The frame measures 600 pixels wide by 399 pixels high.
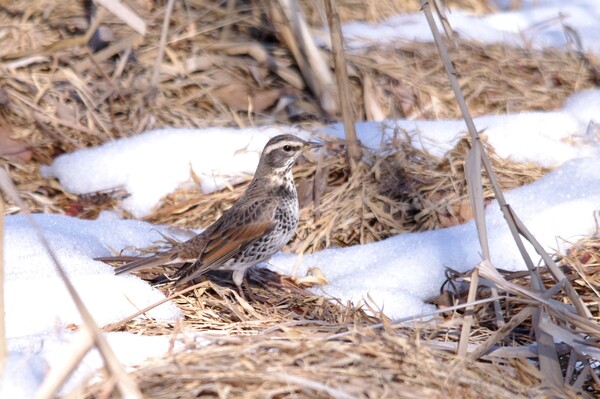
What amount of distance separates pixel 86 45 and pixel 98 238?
2.88 m

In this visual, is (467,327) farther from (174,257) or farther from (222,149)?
(222,149)

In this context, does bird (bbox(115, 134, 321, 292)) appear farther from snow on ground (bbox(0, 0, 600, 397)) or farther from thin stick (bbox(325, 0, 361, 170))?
thin stick (bbox(325, 0, 361, 170))

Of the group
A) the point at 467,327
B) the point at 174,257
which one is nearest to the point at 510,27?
the point at 174,257

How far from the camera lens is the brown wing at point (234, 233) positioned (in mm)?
5305

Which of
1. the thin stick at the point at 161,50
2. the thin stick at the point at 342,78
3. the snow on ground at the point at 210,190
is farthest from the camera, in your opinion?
the thin stick at the point at 161,50

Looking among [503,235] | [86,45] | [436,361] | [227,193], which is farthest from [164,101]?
[436,361]

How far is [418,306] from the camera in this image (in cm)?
511

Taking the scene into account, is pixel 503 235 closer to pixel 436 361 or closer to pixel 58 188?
pixel 436 361

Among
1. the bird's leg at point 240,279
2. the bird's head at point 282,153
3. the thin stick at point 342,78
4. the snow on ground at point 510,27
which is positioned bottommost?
the bird's leg at point 240,279

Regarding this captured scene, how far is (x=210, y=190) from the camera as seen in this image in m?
6.87

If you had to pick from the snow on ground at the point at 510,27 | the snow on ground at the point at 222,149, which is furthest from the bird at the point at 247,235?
the snow on ground at the point at 510,27

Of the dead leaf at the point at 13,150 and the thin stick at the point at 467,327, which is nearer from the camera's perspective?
the thin stick at the point at 467,327

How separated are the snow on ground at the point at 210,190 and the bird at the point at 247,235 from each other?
0.30m

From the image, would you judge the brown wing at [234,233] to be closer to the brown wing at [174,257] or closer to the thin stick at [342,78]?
the brown wing at [174,257]
